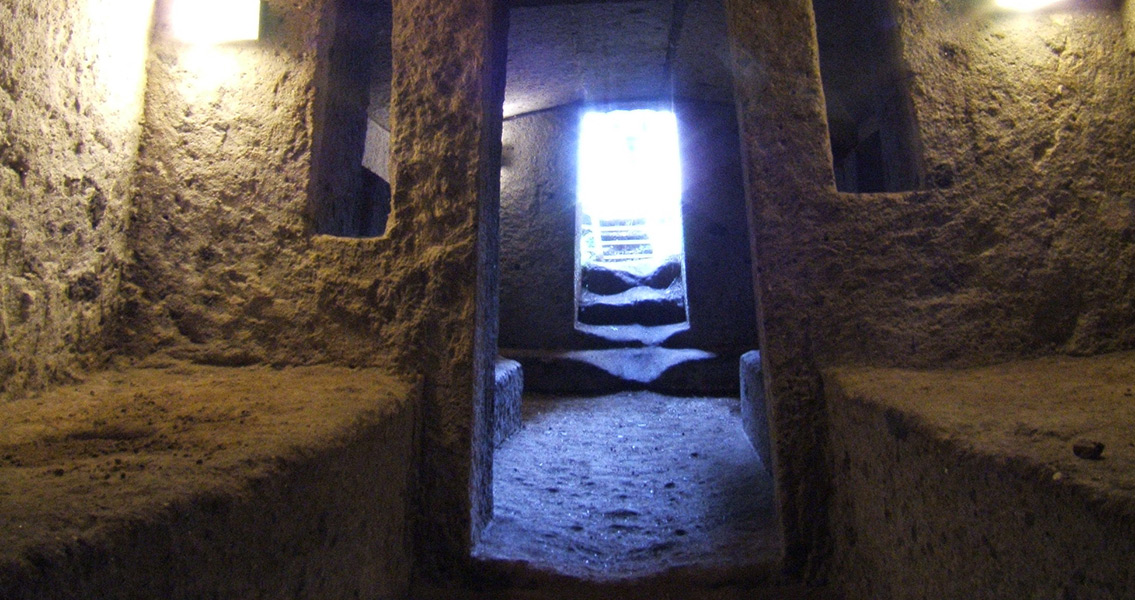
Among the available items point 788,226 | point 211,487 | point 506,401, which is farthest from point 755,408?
point 211,487

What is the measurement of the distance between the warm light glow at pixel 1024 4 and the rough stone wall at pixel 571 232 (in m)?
3.06

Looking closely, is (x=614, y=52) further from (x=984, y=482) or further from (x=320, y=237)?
(x=984, y=482)

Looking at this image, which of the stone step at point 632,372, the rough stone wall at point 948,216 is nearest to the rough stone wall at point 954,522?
the rough stone wall at point 948,216

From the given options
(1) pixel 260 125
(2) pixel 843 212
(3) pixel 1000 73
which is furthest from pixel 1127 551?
(1) pixel 260 125

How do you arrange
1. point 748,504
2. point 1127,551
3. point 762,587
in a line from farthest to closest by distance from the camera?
point 748,504 → point 762,587 → point 1127,551

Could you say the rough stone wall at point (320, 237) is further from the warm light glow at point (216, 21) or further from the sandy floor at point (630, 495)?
the sandy floor at point (630, 495)

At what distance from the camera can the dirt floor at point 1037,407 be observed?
1018 mm

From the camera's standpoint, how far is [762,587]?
1933 mm

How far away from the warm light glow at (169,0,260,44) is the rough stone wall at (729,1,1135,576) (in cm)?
181

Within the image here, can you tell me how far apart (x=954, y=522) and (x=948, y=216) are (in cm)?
117

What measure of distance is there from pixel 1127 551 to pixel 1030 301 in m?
1.42

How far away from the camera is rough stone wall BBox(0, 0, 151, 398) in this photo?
1740 millimetres

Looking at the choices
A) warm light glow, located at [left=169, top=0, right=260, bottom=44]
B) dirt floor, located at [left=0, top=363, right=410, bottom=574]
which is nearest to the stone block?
dirt floor, located at [left=0, top=363, right=410, bottom=574]

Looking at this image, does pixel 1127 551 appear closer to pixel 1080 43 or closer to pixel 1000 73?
pixel 1000 73
